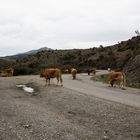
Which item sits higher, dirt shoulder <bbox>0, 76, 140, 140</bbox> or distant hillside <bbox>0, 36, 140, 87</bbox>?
distant hillside <bbox>0, 36, 140, 87</bbox>

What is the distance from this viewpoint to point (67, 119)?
642 inches

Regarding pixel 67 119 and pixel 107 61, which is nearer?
pixel 67 119

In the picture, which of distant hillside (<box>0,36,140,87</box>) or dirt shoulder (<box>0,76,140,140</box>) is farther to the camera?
distant hillside (<box>0,36,140,87</box>)

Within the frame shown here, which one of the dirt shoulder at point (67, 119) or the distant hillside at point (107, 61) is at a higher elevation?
the distant hillside at point (107, 61)

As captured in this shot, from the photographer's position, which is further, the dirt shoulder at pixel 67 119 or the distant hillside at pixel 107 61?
the distant hillside at pixel 107 61

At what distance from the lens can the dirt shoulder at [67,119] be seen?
13.5 meters

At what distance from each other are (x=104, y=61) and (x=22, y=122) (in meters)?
70.7

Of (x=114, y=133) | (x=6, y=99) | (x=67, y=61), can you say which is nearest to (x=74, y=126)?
(x=114, y=133)

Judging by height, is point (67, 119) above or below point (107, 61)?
below

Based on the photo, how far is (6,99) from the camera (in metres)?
23.7

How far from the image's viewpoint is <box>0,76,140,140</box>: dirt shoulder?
1352cm

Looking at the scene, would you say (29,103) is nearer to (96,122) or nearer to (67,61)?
(96,122)

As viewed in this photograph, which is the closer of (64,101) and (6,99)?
(64,101)

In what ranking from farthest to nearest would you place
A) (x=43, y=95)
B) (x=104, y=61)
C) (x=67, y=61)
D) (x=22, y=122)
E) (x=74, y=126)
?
A: (x=67, y=61) < (x=104, y=61) < (x=43, y=95) < (x=22, y=122) < (x=74, y=126)
